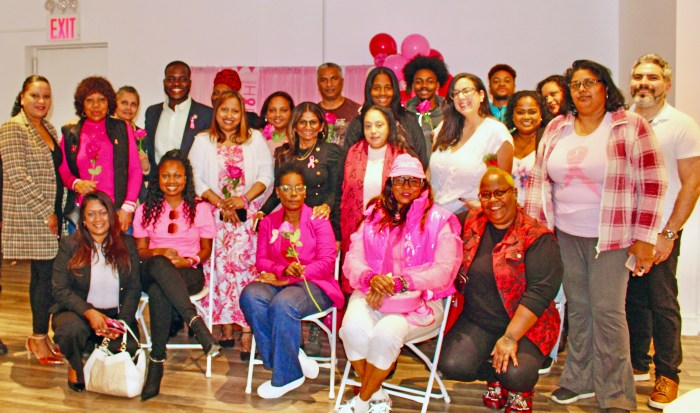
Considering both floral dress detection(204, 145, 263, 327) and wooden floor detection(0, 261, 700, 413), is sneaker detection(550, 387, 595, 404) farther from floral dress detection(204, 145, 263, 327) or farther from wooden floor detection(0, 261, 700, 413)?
floral dress detection(204, 145, 263, 327)

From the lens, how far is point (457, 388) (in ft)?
12.2

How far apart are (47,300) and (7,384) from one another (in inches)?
23.8

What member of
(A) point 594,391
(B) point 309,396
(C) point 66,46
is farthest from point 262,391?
(C) point 66,46

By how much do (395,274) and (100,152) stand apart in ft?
Result: 7.08

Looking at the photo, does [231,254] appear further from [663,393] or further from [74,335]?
[663,393]

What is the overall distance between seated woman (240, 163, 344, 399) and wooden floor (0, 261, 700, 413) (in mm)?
153

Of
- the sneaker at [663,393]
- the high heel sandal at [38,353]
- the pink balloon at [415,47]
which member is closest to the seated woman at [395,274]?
the sneaker at [663,393]

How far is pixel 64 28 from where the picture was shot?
8602 mm

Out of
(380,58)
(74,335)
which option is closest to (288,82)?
(380,58)

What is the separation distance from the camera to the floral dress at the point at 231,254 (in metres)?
4.27

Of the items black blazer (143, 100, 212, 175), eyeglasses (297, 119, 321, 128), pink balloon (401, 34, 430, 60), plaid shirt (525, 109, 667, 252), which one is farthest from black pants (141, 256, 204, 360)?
pink balloon (401, 34, 430, 60)

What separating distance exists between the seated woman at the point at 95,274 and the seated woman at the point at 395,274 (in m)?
1.29

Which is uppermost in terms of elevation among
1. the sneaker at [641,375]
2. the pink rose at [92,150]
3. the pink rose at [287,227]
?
the pink rose at [92,150]

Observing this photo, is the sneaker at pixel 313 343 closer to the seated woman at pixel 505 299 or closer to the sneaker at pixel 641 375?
the seated woman at pixel 505 299
